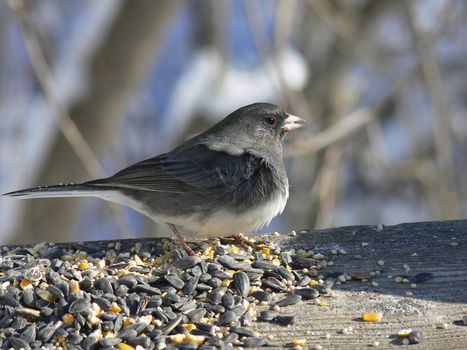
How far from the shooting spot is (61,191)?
3443 millimetres

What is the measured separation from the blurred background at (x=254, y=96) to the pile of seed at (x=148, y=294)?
6.55ft

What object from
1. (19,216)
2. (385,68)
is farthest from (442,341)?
(19,216)

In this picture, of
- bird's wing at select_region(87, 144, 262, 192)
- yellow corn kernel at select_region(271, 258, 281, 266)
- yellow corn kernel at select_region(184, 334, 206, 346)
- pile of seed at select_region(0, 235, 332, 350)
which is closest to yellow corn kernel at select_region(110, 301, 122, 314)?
pile of seed at select_region(0, 235, 332, 350)

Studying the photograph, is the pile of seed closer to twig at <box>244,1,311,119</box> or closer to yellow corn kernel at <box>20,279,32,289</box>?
yellow corn kernel at <box>20,279,32,289</box>

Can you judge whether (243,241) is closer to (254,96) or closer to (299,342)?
(299,342)

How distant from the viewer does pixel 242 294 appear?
2.88 meters

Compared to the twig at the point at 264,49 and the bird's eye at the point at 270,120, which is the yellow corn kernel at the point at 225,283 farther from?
the twig at the point at 264,49

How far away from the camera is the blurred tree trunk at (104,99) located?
6.30 meters

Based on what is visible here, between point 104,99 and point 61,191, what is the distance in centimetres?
309

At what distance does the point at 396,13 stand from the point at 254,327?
5.47m

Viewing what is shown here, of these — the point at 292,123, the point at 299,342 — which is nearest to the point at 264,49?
the point at 292,123

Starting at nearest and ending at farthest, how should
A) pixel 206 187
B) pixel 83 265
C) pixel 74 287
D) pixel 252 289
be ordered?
pixel 74 287 < pixel 252 289 < pixel 83 265 < pixel 206 187

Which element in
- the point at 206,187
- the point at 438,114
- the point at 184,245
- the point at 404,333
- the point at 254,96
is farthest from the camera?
the point at 254,96

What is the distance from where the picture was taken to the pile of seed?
8.59 ft
